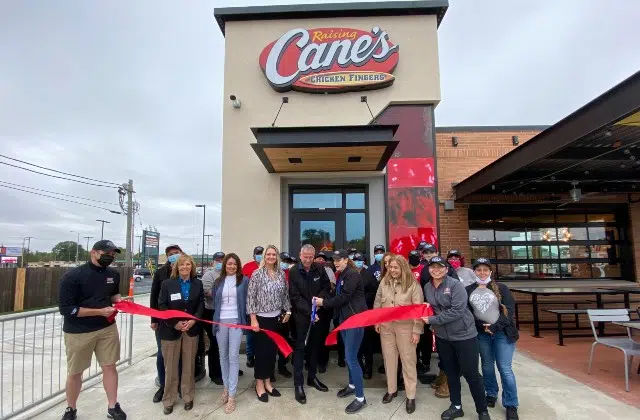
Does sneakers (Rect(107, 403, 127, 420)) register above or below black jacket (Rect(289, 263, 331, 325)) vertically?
below

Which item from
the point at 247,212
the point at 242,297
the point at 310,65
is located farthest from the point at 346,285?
the point at 310,65

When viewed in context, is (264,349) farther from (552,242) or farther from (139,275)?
(139,275)

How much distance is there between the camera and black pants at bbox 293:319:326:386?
482 cm

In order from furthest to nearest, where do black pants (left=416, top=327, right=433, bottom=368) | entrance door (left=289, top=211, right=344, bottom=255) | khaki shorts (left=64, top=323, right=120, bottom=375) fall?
entrance door (left=289, top=211, right=344, bottom=255)
black pants (left=416, top=327, right=433, bottom=368)
khaki shorts (left=64, top=323, right=120, bottom=375)

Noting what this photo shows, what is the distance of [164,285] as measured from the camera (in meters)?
4.59

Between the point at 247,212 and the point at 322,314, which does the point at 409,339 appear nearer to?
the point at 322,314

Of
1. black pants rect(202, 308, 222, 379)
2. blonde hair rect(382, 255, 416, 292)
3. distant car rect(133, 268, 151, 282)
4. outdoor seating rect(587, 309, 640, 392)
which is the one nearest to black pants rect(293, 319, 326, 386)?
black pants rect(202, 308, 222, 379)

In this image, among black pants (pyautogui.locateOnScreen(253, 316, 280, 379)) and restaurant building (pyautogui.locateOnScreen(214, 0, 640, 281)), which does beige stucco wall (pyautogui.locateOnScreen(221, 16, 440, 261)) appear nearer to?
restaurant building (pyautogui.locateOnScreen(214, 0, 640, 281))

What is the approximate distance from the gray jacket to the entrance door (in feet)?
13.7

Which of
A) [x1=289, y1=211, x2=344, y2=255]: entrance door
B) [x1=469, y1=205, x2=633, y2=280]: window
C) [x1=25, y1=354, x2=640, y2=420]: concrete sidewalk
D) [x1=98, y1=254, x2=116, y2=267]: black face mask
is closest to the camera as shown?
[x1=98, y1=254, x2=116, y2=267]: black face mask

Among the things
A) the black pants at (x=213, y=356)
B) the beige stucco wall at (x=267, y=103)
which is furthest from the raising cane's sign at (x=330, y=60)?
the black pants at (x=213, y=356)

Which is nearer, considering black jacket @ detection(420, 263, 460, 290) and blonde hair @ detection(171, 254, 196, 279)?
blonde hair @ detection(171, 254, 196, 279)

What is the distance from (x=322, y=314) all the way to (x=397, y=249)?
2953 millimetres

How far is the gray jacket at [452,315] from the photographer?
4.00 metres
